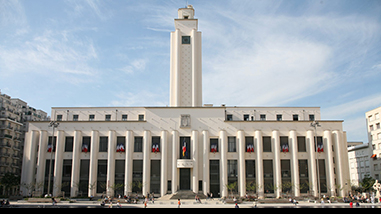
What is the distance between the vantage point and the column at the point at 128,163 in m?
60.9

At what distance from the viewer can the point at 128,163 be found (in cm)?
6203

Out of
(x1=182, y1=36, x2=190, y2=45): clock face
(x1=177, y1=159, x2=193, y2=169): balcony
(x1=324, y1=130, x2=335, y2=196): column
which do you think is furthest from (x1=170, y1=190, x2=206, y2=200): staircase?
(x1=182, y1=36, x2=190, y2=45): clock face

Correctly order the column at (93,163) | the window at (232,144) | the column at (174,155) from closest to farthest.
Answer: the column at (93,163), the column at (174,155), the window at (232,144)

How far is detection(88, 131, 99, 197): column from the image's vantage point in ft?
200

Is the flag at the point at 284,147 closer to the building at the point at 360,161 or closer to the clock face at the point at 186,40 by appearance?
the building at the point at 360,161

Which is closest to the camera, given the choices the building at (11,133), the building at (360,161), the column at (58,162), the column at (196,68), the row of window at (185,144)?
the column at (58,162)

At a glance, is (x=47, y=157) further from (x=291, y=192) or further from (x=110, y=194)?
(x=291, y=192)

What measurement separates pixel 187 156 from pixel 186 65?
2243 centimetres

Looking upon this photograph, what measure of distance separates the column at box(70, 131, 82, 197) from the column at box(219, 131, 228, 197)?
2803 centimetres

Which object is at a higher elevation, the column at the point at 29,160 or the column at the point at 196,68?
the column at the point at 196,68

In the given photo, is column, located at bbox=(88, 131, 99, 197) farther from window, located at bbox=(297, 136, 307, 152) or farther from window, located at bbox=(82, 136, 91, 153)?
window, located at bbox=(297, 136, 307, 152)

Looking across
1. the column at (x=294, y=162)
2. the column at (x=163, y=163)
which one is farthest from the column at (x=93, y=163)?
the column at (x=294, y=162)

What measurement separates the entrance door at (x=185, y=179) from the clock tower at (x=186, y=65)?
1552 cm

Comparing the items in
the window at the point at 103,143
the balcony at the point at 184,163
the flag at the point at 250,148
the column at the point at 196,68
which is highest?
the column at the point at 196,68
